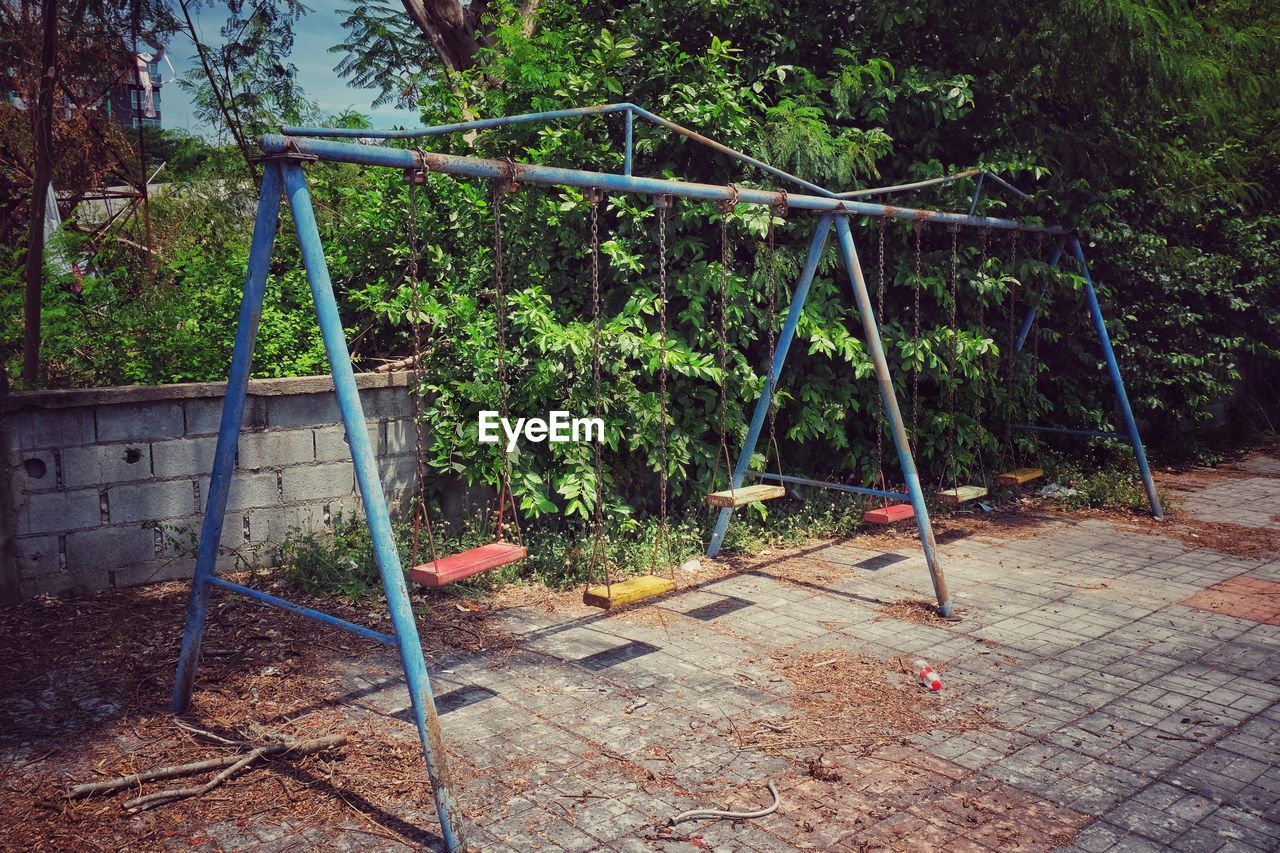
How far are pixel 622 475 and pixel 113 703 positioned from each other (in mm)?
3684

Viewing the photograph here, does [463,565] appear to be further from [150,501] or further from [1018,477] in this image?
[1018,477]

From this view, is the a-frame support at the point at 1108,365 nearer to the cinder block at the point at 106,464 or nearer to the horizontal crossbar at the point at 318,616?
the horizontal crossbar at the point at 318,616

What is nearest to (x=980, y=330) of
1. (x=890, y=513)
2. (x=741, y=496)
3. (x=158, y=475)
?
(x=890, y=513)

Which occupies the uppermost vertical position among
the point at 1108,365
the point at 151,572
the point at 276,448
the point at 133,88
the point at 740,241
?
the point at 133,88

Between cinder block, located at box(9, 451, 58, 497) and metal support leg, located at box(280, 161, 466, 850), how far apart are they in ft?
9.86

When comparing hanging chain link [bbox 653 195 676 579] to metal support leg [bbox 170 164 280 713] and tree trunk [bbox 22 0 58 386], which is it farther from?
tree trunk [bbox 22 0 58 386]

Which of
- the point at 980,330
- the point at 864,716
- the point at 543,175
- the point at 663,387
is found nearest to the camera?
the point at 864,716

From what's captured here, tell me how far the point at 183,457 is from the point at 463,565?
2.71 m

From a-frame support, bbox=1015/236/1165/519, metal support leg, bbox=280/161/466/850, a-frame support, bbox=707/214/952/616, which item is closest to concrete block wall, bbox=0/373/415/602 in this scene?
a-frame support, bbox=707/214/952/616

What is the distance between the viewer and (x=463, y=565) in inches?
174

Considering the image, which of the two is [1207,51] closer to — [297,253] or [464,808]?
[297,253]

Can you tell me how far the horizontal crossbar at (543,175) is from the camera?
3752 mm

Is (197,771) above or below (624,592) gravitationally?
below

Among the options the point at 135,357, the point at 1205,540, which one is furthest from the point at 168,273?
the point at 1205,540
